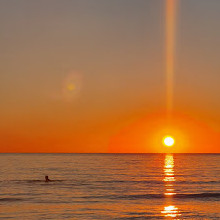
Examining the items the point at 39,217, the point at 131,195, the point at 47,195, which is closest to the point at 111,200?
the point at 131,195

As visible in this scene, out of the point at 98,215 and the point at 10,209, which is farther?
the point at 10,209

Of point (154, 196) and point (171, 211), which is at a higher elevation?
point (154, 196)

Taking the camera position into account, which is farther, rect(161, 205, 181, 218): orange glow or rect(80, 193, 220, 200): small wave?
rect(80, 193, 220, 200): small wave

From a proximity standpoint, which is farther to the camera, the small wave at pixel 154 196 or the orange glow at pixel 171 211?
the small wave at pixel 154 196

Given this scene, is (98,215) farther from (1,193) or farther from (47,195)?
(1,193)

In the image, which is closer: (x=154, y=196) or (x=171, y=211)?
(x=171, y=211)

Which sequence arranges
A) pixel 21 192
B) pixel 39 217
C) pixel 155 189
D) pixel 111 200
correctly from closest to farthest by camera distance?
pixel 39 217 → pixel 111 200 → pixel 21 192 → pixel 155 189

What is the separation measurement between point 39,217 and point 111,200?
13.7 meters

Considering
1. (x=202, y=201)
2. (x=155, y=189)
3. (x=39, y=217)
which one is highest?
(x=155, y=189)

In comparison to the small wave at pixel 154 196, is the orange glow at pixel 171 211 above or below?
below

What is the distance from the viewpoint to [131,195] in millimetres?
56312

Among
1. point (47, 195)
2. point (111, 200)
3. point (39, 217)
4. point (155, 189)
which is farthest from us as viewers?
point (155, 189)

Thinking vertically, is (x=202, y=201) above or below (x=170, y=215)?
above

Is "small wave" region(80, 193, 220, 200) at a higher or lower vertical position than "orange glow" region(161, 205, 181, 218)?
higher
